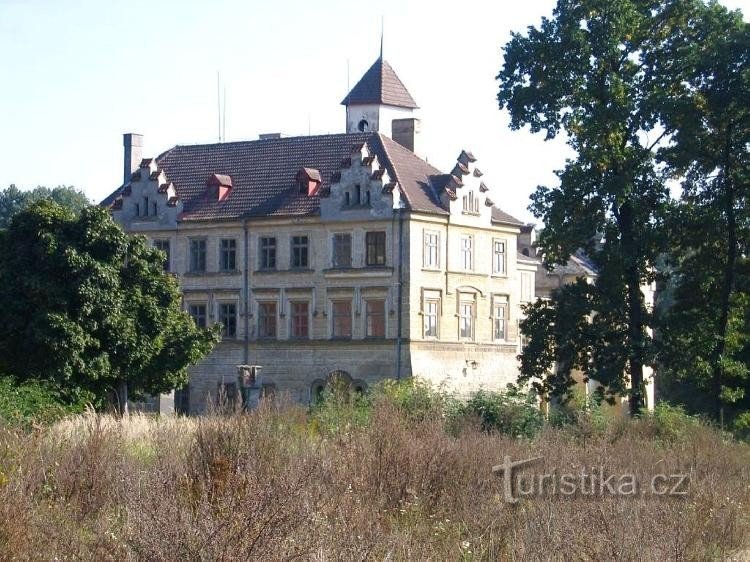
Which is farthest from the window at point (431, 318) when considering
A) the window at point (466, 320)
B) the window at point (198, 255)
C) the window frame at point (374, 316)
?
the window at point (198, 255)

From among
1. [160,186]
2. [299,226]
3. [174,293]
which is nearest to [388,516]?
[174,293]

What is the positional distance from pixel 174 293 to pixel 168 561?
1072 inches

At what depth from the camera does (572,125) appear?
122 feet

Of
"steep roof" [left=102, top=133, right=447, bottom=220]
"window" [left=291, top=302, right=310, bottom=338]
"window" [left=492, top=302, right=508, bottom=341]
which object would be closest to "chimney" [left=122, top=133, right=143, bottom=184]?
"steep roof" [left=102, top=133, right=447, bottom=220]

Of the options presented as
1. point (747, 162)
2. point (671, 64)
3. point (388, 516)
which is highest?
point (671, 64)

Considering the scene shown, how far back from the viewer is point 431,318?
53906mm

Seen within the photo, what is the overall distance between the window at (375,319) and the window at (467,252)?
158 inches

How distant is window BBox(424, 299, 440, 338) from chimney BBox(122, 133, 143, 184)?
16.2m

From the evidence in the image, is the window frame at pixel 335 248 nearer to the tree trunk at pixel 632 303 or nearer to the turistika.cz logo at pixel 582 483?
the tree trunk at pixel 632 303

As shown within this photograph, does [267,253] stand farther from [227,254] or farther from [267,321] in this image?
[267,321]

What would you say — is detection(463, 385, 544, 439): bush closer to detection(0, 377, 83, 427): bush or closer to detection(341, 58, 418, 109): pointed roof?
detection(0, 377, 83, 427): bush

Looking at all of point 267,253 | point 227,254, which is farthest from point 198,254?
point 267,253

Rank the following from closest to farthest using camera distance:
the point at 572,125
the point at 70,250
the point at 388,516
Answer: the point at 388,516 → the point at 70,250 → the point at 572,125

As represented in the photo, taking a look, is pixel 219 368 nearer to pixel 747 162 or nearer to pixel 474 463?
pixel 747 162
